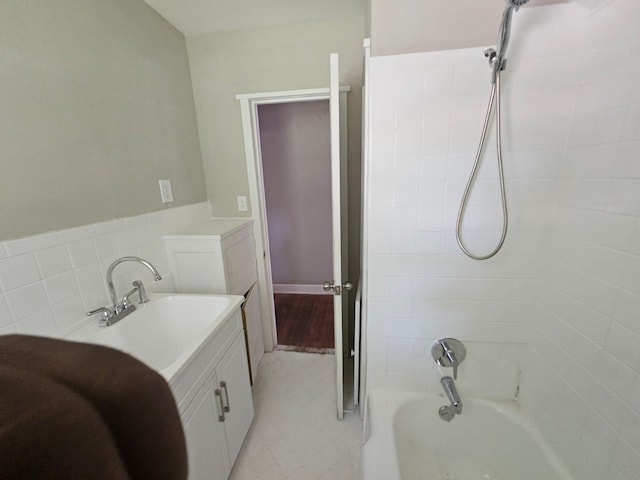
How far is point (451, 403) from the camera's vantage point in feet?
3.70

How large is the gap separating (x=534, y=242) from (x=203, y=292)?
1711 millimetres

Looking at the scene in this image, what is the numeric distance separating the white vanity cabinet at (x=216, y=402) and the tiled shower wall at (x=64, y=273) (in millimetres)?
556

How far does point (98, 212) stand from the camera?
3.74 feet

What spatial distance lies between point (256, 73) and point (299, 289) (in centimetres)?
238

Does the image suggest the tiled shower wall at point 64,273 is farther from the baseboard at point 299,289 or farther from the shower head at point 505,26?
the baseboard at point 299,289

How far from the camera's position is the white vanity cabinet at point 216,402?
929 millimetres

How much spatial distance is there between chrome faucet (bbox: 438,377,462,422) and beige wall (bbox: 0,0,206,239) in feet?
5.84

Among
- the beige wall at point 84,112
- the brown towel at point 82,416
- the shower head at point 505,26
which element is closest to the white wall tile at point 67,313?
the beige wall at point 84,112

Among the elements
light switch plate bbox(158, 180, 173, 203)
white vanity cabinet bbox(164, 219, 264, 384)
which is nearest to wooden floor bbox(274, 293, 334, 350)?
white vanity cabinet bbox(164, 219, 264, 384)

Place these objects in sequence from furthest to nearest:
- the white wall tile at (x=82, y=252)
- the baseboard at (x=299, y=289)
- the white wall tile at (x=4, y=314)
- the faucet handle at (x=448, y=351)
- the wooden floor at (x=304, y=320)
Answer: the baseboard at (x=299, y=289), the wooden floor at (x=304, y=320), the faucet handle at (x=448, y=351), the white wall tile at (x=82, y=252), the white wall tile at (x=4, y=314)

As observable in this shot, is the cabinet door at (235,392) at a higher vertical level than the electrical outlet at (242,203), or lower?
lower

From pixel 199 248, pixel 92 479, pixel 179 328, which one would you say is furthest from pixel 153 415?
pixel 199 248

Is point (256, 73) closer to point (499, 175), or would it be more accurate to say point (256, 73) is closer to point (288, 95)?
point (288, 95)

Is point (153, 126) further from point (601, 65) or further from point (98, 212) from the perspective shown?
point (601, 65)
